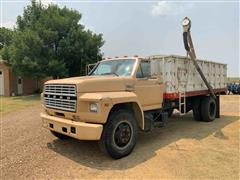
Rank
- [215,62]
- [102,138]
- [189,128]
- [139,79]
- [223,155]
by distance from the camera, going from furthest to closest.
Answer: [215,62]
[189,128]
[139,79]
[223,155]
[102,138]

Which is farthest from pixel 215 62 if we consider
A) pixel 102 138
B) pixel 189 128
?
pixel 102 138

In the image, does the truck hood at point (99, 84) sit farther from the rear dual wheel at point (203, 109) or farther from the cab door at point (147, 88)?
the rear dual wheel at point (203, 109)

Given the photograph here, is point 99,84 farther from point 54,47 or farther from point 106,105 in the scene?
point 54,47

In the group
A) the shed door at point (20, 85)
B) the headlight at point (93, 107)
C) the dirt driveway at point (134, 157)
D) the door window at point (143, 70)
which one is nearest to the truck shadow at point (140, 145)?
the dirt driveway at point (134, 157)

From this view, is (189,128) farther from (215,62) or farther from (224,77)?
(224,77)

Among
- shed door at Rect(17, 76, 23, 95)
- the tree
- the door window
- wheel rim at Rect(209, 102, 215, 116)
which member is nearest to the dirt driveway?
the door window

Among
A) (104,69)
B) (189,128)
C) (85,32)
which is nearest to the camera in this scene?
(104,69)

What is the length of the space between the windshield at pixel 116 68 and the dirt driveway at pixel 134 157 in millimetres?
2001

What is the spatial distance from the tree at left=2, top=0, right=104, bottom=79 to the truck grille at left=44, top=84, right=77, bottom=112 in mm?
14308

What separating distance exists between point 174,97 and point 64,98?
3.73 metres

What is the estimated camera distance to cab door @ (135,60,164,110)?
21.1 feet

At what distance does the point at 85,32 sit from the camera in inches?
904

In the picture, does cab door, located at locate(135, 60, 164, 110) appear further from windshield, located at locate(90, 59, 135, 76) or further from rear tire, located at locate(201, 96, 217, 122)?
rear tire, located at locate(201, 96, 217, 122)

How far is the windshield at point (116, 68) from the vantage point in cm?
656
